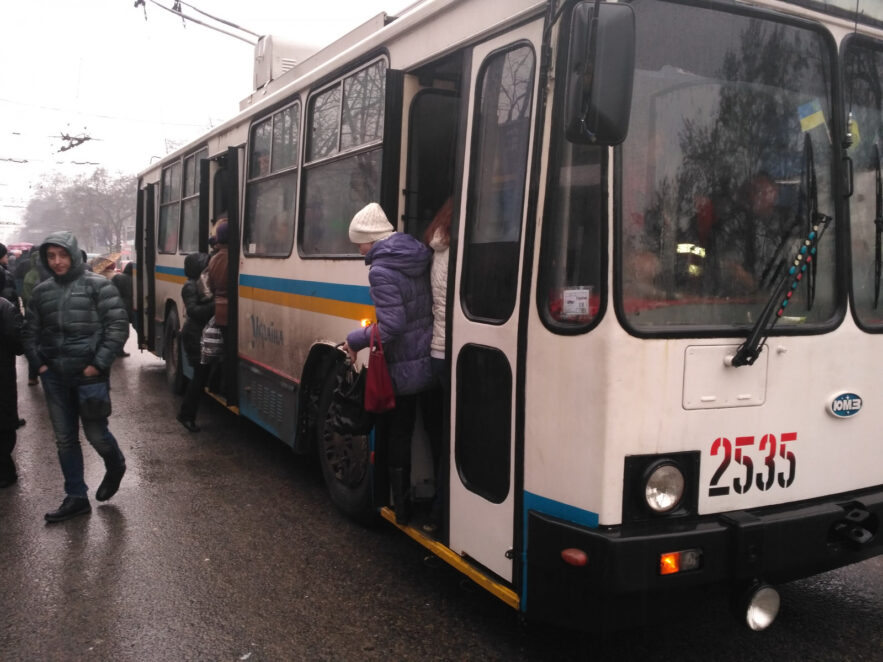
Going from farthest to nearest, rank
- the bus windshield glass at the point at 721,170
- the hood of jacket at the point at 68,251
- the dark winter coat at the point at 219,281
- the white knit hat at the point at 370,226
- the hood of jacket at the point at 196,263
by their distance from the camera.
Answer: the hood of jacket at the point at 196,263 < the dark winter coat at the point at 219,281 < the hood of jacket at the point at 68,251 < the white knit hat at the point at 370,226 < the bus windshield glass at the point at 721,170

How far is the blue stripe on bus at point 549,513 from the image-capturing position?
114 inches

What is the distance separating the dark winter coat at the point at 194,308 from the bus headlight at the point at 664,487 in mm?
5229

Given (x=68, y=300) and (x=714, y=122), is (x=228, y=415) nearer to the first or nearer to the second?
(x=68, y=300)

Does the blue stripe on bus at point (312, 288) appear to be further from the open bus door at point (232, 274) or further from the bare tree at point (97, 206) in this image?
the bare tree at point (97, 206)

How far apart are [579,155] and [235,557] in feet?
9.84

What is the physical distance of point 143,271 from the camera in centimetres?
1124

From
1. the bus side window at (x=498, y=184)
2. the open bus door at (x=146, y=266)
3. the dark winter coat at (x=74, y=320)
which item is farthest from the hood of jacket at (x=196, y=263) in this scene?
the bus side window at (x=498, y=184)

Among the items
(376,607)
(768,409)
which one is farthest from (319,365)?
(768,409)

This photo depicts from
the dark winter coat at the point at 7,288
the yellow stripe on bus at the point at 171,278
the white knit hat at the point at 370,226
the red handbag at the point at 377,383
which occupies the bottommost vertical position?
the red handbag at the point at 377,383

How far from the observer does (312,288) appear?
5.39 meters

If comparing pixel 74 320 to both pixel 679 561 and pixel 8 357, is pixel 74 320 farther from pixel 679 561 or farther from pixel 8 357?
pixel 679 561

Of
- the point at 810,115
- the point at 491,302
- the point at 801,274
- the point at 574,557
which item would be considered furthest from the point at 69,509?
the point at 810,115

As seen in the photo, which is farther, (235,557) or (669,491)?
(235,557)

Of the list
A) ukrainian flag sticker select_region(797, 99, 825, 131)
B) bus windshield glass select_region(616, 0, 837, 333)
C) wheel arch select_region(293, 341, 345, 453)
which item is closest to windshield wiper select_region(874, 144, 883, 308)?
bus windshield glass select_region(616, 0, 837, 333)
